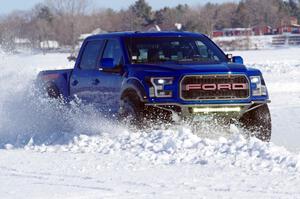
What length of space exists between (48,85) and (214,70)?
11.4ft

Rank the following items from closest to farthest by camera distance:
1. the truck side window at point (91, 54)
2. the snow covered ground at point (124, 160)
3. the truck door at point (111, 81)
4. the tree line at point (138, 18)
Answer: the snow covered ground at point (124, 160) < the truck door at point (111, 81) < the truck side window at point (91, 54) < the tree line at point (138, 18)

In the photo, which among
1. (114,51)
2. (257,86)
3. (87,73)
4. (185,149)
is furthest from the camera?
(87,73)

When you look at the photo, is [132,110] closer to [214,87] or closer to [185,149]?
[214,87]

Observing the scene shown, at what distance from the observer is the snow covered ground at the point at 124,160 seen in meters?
6.84

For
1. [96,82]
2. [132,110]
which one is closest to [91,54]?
[96,82]

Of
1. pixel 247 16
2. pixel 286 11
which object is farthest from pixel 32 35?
pixel 286 11

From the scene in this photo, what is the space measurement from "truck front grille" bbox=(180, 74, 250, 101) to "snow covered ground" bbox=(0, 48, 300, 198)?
486 millimetres

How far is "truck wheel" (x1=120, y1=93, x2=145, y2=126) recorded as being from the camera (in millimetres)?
9453

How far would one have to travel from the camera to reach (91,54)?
11.3m

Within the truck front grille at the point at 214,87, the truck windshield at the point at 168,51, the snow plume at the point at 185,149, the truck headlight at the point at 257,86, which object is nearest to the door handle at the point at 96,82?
the truck windshield at the point at 168,51

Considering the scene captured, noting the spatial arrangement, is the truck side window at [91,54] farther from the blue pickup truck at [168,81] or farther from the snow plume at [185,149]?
the snow plume at [185,149]

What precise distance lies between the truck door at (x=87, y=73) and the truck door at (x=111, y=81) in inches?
5.7

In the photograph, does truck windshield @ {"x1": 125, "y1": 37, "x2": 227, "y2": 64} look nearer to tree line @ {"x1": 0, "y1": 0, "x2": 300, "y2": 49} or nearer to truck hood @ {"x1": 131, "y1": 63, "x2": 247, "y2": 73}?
truck hood @ {"x1": 131, "y1": 63, "x2": 247, "y2": 73}

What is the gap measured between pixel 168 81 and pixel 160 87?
0.41 ft
